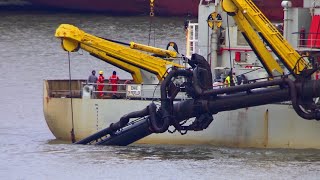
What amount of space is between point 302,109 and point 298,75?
35.0 inches

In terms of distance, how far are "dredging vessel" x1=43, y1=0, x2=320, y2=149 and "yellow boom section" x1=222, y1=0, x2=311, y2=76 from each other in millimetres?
27

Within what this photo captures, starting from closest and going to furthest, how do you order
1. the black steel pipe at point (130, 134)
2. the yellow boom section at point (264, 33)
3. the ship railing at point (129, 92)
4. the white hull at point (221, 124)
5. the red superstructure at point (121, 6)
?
the yellow boom section at point (264, 33) < the white hull at point (221, 124) < the black steel pipe at point (130, 134) < the ship railing at point (129, 92) < the red superstructure at point (121, 6)

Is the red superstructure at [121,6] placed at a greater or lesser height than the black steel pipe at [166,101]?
greater

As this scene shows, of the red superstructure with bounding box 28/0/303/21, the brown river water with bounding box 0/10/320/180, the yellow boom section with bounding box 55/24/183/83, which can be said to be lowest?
the brown river water with bounding box 0/10/320/180

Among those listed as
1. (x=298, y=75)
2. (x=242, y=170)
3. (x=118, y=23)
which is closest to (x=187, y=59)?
(x=298, y=75)

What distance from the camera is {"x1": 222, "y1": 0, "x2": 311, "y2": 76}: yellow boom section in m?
32.6

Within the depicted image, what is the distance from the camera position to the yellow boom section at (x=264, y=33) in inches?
1283

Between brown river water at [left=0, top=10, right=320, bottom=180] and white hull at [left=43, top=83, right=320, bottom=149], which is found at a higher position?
white hull at [left=43, top=83, right=320, bottom=149]

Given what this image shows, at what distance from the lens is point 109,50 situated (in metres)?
34.8

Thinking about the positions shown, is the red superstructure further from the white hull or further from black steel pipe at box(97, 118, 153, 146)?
black steel pipe at box(97, 118, 153, 146)

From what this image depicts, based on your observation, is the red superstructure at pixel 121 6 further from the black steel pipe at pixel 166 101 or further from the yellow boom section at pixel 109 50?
the black steel pipe at pixel 166 101

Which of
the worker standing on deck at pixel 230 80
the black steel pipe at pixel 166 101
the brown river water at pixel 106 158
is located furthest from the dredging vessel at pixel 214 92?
the brown river water at pixel 106 158

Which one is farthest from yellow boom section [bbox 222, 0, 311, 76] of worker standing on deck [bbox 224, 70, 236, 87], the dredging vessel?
worker standing on deck [bbox 224, 70, 236, 87]

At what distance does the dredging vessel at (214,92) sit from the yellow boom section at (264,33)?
27 mm
